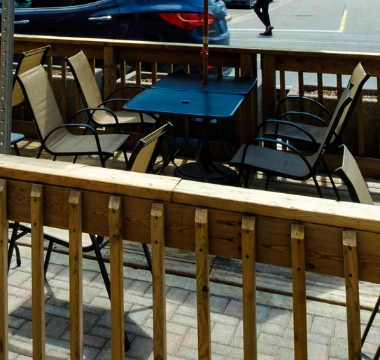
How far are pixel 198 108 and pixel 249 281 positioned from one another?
2.88 meters

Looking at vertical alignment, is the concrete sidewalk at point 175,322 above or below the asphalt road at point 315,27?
above

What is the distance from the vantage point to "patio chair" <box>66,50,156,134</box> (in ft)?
18.1

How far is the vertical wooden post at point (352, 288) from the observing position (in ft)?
6.01

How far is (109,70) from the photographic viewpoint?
6.12 meters

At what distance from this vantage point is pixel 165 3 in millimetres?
7508

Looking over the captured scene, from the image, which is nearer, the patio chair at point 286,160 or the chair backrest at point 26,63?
the patio chair at point 286,160

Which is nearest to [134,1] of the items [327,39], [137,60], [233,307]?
[137,60]

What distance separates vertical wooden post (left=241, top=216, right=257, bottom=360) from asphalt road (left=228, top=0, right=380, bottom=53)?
38.7 ft

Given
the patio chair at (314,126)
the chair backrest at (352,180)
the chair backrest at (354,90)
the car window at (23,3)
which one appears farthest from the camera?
the car window at (23,3)

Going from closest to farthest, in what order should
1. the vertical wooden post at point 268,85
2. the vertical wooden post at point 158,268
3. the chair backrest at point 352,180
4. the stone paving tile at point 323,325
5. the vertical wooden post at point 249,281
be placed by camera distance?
the vertical wooden post at point 249,281, the vertical wooden post at point 158,268, the chair backrest at point 352,180, the stone paving tile at point 323,325, the vertical wooden post at point 268,85

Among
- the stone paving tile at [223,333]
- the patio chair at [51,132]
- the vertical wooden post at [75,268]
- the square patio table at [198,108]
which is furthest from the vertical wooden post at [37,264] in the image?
the patio chair at [51,132]

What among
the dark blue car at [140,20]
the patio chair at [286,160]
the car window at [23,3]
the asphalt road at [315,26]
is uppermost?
the car window at [23,3]

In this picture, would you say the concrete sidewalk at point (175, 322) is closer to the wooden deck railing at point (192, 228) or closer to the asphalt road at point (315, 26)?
the wooden deck railing at point (192, 228)

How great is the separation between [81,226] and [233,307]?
156cm
